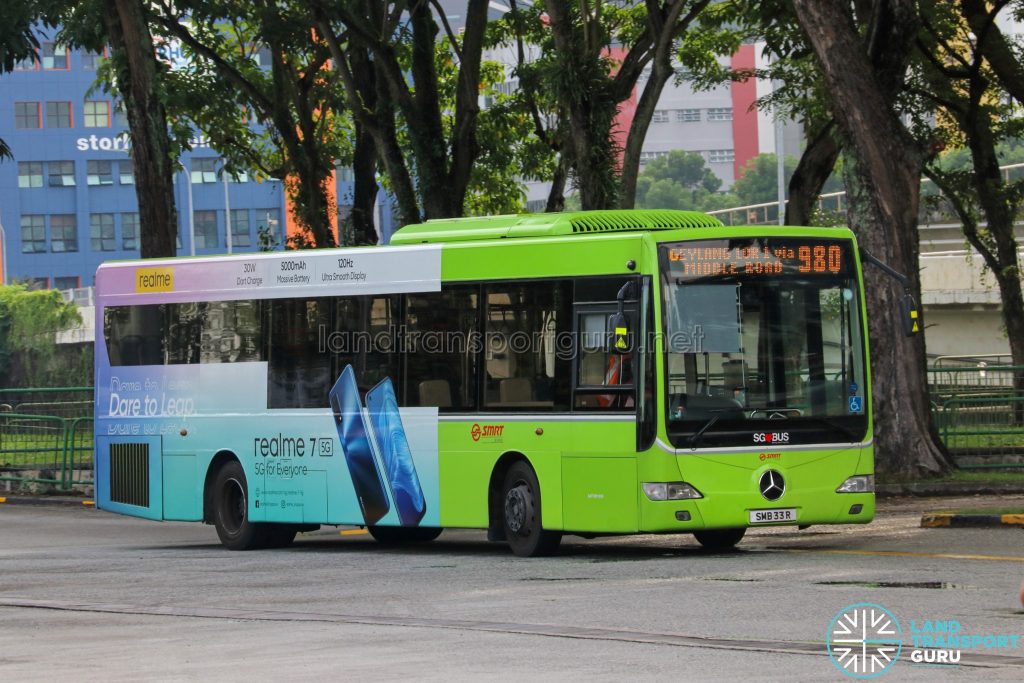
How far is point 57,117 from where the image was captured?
Result: 11856 centimetres

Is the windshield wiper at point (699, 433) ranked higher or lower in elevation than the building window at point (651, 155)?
lower

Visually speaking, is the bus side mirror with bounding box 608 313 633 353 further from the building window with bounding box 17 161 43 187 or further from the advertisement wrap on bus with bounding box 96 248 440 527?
the building window with bounding box 17 161 43 187

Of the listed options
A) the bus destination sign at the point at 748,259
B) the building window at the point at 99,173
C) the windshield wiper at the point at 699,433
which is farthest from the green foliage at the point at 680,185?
the windshield wiper at the point at 699,433

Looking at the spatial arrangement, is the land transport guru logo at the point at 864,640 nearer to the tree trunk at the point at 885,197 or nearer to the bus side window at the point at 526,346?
the bus side window at the point at 526,346

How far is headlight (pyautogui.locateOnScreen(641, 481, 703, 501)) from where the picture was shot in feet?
50.4

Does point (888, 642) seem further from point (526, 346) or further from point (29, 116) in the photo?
point (29, 116)

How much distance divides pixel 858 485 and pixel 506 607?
4.83 metres

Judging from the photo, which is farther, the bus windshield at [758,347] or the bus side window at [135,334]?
the bus side window at [135,334]

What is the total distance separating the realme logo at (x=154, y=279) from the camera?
67.3ft

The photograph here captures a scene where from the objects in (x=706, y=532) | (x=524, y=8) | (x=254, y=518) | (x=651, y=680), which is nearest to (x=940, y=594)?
(x=651, y=680)

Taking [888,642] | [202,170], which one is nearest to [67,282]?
[202,170]

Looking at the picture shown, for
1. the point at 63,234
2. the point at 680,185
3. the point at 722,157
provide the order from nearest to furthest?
the point at 63,234 → the point at 680,185 → the point at 722,157

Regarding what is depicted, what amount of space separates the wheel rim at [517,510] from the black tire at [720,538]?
1.67m

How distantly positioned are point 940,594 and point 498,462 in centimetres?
588
